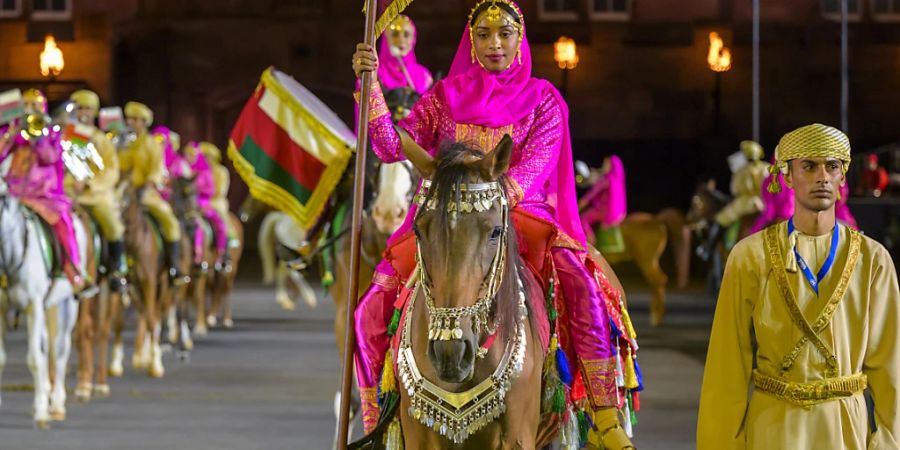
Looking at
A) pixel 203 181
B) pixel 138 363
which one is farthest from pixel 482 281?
pixel 203 181

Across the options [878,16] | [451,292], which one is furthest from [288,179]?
[878,16]

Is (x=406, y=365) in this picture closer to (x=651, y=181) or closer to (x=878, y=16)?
(x=651, y=181)

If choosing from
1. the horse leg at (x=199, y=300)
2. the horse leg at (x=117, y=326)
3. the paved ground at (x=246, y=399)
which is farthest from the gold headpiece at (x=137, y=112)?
the horse leg at (x=199, y=300)

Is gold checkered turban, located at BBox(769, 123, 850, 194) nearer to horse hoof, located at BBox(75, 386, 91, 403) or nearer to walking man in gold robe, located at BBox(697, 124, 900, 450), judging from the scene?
walking man in gold robe, located at BBox(697, 124, 900, 450)

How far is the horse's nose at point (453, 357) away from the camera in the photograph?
5730mm

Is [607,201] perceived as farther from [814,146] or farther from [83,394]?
[814,146]

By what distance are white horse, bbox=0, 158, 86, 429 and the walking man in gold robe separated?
7.71 meters

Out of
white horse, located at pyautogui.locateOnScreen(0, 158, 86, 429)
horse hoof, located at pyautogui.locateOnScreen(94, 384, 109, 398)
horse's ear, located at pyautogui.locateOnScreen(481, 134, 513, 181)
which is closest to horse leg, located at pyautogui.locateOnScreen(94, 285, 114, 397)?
horse hoof, located at pyautogui.locateOnScreen(94, 384, 109, 398)

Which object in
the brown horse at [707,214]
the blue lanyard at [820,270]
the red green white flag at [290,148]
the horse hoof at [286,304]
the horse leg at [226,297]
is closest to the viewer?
the blue lanyard at [820,270]

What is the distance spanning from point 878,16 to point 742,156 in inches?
805

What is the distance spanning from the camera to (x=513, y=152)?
21.7ft

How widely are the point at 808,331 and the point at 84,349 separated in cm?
997

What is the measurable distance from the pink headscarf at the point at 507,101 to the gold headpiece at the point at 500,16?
0.07 metres

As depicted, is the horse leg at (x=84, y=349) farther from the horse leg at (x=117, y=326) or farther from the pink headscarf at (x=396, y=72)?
the pink headscarf at (x=396, y=72)
